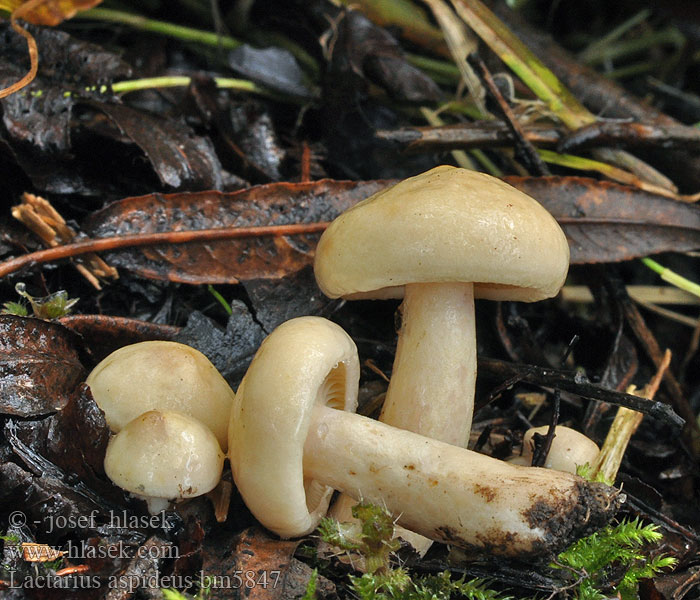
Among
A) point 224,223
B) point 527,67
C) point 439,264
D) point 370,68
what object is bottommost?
point 224,223

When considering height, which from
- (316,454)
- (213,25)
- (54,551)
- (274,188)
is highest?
(213,25)

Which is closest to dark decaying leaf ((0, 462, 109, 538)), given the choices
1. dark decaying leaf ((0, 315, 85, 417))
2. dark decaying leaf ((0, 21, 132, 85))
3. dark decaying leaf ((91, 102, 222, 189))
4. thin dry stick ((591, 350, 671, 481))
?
dark decaying leaf ((0, 315, 85, 417))

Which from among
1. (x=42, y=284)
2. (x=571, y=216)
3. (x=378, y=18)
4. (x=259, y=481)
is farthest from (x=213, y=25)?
(x=259, y=481)

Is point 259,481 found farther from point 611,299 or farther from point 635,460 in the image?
point 611,299

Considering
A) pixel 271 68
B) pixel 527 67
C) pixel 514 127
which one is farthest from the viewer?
pixel 271 68

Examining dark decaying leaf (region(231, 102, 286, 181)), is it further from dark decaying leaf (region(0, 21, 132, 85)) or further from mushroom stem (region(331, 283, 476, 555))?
mushroom stem (region(331, 283, 476, 555))

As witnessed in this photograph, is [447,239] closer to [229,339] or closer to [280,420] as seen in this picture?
[280,420]

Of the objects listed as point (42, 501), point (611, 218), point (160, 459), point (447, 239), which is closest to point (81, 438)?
point (42, 501)
